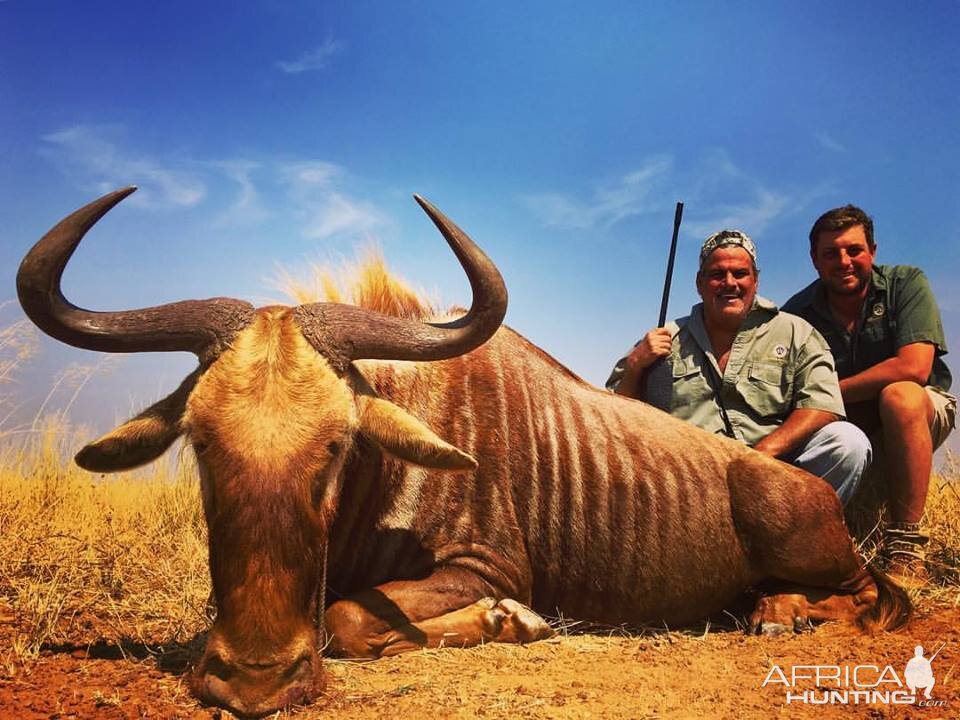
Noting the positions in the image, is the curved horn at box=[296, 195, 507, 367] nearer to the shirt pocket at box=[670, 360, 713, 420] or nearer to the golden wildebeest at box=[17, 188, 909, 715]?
the golden wildebeest at box=[17, 188, 909, 715]

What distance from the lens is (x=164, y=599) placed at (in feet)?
14.7

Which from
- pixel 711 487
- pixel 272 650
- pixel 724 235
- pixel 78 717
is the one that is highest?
pixel 724 235

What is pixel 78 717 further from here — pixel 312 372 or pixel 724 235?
pixel 724 235

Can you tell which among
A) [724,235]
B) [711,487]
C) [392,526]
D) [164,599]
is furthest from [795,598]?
[164,599]

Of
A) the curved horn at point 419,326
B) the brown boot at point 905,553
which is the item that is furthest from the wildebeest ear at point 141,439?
the brown boot at point 905,553

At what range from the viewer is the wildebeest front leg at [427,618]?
11.8ft

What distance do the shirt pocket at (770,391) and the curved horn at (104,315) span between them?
3.83 metres

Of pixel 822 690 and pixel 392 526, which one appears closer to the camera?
pixel 822 690

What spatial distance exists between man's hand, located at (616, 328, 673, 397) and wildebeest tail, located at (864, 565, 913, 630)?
216 centimetres

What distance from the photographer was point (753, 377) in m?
5.97

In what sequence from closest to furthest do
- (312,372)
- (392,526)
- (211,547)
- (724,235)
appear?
(211,547) → (312,372) → (392,526) → (724,235)

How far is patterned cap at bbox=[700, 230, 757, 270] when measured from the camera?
20.9 ft

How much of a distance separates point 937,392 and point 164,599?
5.96 metres
